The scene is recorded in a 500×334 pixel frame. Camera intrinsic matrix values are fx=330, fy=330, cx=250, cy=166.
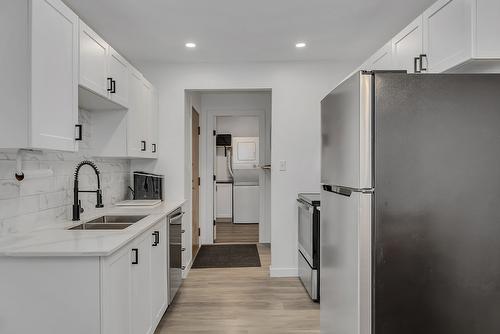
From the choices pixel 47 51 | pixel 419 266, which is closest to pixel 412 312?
pixel 419 266

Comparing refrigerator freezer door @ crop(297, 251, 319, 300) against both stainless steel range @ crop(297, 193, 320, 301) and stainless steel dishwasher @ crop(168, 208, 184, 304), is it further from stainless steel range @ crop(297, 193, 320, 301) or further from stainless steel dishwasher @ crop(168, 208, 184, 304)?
stainless steel dishwasher @ crop(168, 208, 184, 304)

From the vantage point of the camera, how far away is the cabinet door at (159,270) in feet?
7.64

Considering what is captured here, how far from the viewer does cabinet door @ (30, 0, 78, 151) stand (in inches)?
60.0

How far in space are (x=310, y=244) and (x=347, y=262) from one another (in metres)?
1.55

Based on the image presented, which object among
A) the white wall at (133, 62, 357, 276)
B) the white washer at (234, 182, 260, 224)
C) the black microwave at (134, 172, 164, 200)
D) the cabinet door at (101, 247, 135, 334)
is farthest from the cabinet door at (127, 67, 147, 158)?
the white washer at (234, 182, 260, 224)

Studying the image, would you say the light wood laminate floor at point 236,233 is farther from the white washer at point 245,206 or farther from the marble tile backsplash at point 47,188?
the marble tile backsplash at point 47,188

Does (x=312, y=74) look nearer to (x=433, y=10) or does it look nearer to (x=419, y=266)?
(x=433, y=10)

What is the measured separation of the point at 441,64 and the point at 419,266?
3.72 feet

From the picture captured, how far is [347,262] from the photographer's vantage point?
1.56 metres

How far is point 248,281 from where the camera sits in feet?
11.6

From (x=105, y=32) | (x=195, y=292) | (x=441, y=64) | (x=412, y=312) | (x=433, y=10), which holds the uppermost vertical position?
(x=105, y=32)

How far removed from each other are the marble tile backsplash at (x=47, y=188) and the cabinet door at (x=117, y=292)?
693 millimetres

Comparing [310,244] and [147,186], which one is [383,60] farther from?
[147,186]

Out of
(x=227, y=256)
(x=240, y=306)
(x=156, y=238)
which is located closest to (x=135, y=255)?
(x=156, y=238)
